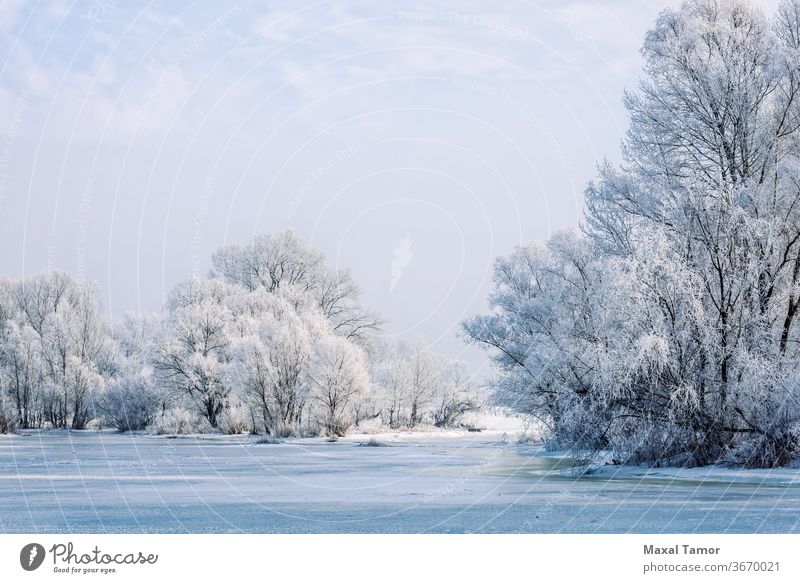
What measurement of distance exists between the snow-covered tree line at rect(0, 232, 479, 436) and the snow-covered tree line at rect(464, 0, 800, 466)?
66.5 feet

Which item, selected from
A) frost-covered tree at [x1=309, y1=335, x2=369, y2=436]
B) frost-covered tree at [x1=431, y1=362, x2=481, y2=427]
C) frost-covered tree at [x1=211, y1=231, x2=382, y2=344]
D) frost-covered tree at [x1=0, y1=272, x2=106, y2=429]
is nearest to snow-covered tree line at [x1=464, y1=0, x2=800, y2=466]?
frost-covered tree at [x1=309, y1=335, x2=369, y2=436]

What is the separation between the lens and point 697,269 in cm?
2200

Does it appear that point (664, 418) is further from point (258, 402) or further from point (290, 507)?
point (258, 402)

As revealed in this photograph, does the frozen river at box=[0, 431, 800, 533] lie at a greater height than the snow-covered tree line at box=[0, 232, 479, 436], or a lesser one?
lesser

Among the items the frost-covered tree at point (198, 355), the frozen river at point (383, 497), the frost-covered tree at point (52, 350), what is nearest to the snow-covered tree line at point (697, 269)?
the frozen river at point (383, 497)

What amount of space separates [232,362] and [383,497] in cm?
3512

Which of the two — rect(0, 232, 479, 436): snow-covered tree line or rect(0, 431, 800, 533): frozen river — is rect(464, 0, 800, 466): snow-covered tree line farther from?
rect(0, 232, 479, 436): snow-covered tree line

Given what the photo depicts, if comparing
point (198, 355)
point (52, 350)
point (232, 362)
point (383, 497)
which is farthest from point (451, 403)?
point (383, 497)

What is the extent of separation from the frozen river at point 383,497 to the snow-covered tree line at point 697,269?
1.64 m

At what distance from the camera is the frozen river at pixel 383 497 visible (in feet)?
38.5

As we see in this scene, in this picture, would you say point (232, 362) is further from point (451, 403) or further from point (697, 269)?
point (697, 269)

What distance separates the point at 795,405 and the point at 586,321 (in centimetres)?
787

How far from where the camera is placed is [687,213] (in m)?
22.6

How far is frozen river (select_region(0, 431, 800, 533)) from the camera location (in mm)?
11750
